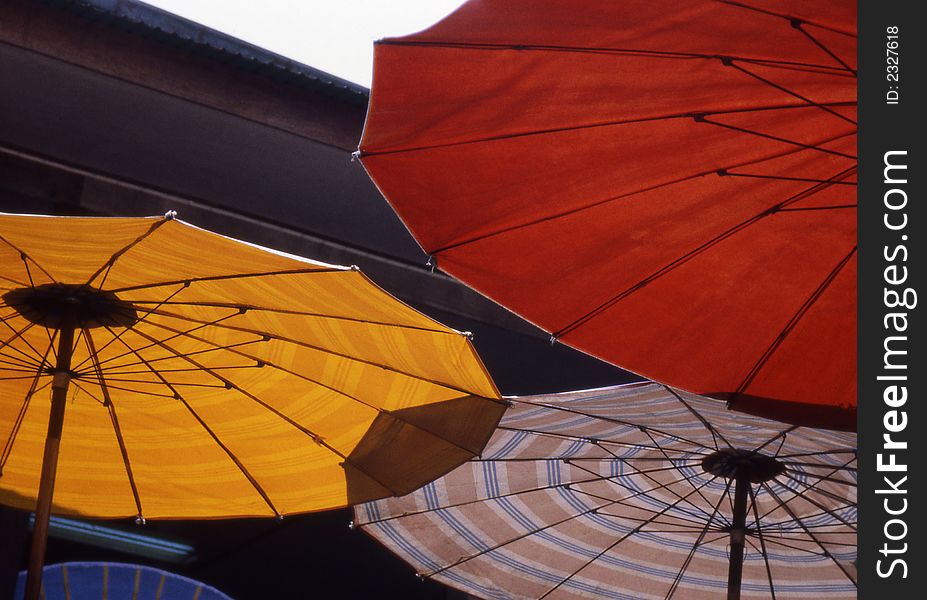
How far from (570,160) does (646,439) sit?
5.75ft

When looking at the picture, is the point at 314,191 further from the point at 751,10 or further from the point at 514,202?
the point at 751,10

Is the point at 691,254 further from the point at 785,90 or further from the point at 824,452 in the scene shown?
the point at 824,452

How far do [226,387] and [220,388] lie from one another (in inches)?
1.4

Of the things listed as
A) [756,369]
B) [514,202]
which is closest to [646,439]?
[756,369]

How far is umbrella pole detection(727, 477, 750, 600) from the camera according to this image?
4.70 metres

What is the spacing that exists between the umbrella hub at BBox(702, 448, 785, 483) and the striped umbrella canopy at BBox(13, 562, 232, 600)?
10.2 ft

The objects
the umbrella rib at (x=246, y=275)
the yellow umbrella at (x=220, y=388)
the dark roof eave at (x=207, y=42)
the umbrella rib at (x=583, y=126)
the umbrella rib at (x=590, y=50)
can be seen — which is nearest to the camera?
the umbrella rib at (x=590, y=50)

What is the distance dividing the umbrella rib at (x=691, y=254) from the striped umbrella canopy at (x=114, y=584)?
11.1 feet

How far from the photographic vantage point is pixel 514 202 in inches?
146

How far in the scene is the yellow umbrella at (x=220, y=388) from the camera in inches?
155

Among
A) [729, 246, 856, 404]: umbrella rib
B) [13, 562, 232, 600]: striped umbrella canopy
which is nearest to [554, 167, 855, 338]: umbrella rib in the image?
[729, 246, 856, 404]: umbrella rib

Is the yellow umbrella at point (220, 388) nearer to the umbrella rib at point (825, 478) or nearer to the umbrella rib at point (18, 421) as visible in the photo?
the umbrella rib at point (18, 421)

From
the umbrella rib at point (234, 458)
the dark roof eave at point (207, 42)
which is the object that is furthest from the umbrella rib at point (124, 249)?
the dark roof eave at point (207, 42)

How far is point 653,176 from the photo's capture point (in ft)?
11.8
